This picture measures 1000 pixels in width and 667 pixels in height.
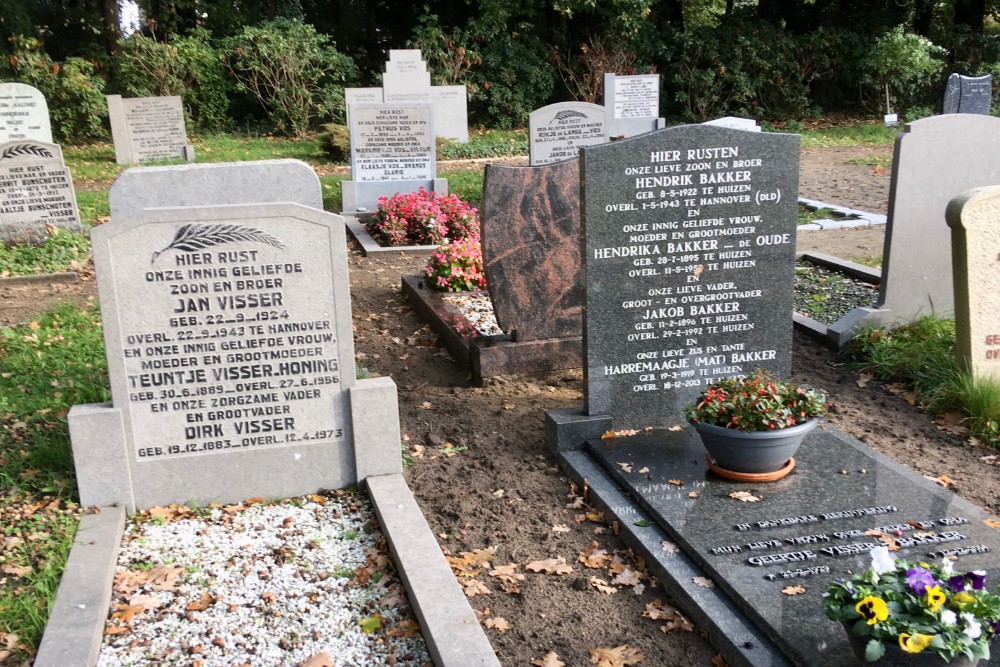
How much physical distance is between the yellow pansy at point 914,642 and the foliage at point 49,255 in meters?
9.27

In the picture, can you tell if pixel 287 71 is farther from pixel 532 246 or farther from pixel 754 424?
pixel 754 424

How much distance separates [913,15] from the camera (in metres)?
27.0

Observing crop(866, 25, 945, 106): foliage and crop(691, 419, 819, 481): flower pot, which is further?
crop(866, 25, 945, 106): foliage

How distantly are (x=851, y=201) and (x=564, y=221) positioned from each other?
8.15 meters

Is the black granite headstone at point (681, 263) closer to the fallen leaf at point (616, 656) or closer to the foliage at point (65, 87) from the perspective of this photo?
the fallen leaf at point (616, 656)

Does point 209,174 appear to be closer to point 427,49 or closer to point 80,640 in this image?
point 80,640

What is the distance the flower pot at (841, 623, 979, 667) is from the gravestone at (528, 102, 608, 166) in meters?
9.18

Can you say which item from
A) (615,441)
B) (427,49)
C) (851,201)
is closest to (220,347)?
(615,441)

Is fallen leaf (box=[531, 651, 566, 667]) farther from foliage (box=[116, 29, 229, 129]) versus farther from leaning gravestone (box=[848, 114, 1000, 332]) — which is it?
foliage (box=[116, 29, 229, 129])

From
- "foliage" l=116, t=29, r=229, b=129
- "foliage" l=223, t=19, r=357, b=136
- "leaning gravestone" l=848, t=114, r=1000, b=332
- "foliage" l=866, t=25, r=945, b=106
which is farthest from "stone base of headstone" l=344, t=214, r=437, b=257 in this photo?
"foliage" l=866, t=25, r=945, b=106

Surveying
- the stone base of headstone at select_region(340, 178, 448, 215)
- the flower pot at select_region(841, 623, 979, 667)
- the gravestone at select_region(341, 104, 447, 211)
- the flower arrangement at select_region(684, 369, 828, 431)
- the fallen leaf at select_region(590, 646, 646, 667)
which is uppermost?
the gravestone at select_region(341, 104, 447, 211)

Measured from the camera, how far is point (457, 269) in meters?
8.42

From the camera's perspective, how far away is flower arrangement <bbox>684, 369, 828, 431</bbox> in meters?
4.59

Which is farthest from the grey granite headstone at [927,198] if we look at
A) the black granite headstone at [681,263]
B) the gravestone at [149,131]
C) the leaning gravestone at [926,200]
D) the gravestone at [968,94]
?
the gravestone at [149,131]
